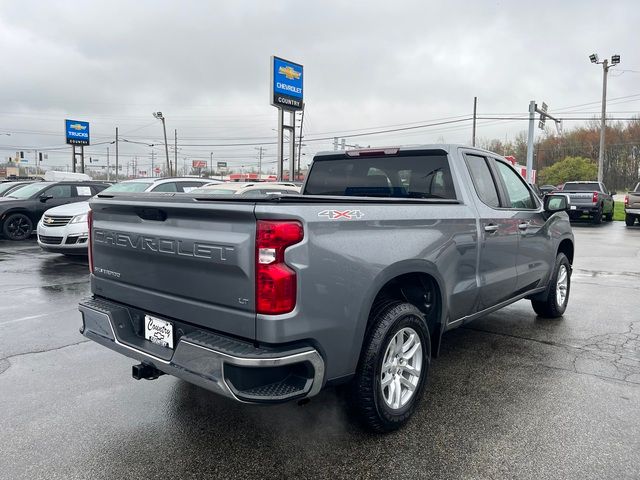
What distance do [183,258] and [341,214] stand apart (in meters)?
0.91

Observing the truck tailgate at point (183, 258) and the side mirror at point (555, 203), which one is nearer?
the truck tailgate at point (183, 258)

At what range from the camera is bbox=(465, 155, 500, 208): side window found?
4219mm

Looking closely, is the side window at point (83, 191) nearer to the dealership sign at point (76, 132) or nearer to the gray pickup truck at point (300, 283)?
the gray pickup truck at point (300, 283)

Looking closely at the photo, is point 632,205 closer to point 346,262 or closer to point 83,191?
point 83,191

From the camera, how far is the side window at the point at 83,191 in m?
13.7

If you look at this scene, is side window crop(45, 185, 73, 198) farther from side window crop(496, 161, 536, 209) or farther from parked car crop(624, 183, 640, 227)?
parked car crop(624, 183, 640, 227)

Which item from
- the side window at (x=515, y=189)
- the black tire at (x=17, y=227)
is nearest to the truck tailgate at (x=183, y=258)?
the side window at (x=515, y=189)

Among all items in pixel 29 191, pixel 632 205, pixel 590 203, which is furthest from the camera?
Result: pixel 590 203

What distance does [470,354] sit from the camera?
470cm

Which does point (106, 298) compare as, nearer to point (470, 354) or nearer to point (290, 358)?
point (290, 358)

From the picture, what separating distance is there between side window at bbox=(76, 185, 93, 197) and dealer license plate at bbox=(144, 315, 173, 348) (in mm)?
12095

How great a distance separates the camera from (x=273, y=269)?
244 centimetres

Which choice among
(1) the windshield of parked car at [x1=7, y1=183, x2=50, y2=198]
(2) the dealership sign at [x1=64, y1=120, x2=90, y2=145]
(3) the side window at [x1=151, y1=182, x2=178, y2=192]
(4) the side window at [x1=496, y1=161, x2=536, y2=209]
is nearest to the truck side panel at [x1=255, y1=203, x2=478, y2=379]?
(4) the side window at [x1=496, y1=161, x2=536, y2=209]

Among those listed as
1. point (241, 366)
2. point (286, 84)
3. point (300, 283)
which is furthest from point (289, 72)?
point (241, 366)
